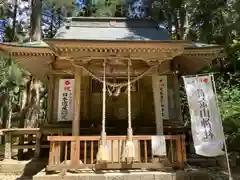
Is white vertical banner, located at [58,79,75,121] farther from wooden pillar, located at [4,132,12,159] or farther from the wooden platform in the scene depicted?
the wooden platform

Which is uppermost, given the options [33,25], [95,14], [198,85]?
[95,14]

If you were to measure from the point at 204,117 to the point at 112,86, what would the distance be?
254 cm

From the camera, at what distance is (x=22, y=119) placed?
1275 centimetres

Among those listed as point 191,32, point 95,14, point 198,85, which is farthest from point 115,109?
point 95,14

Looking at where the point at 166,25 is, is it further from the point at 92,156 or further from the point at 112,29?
the point at 92,156

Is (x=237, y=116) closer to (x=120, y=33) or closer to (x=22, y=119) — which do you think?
(x=120, y=33)

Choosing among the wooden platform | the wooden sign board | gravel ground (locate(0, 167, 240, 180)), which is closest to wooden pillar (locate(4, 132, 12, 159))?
gravel ground (locate(0, 167, 240, 180))

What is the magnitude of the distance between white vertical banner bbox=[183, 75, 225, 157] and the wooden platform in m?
0.66

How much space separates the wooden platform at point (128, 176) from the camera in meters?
5.02

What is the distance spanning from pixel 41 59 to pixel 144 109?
3.93 metres

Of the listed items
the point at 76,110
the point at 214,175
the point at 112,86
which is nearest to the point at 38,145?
the point at 76,110

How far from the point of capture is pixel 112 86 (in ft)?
20.9

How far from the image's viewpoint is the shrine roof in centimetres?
683

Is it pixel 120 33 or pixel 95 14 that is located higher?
pixel 95 14
